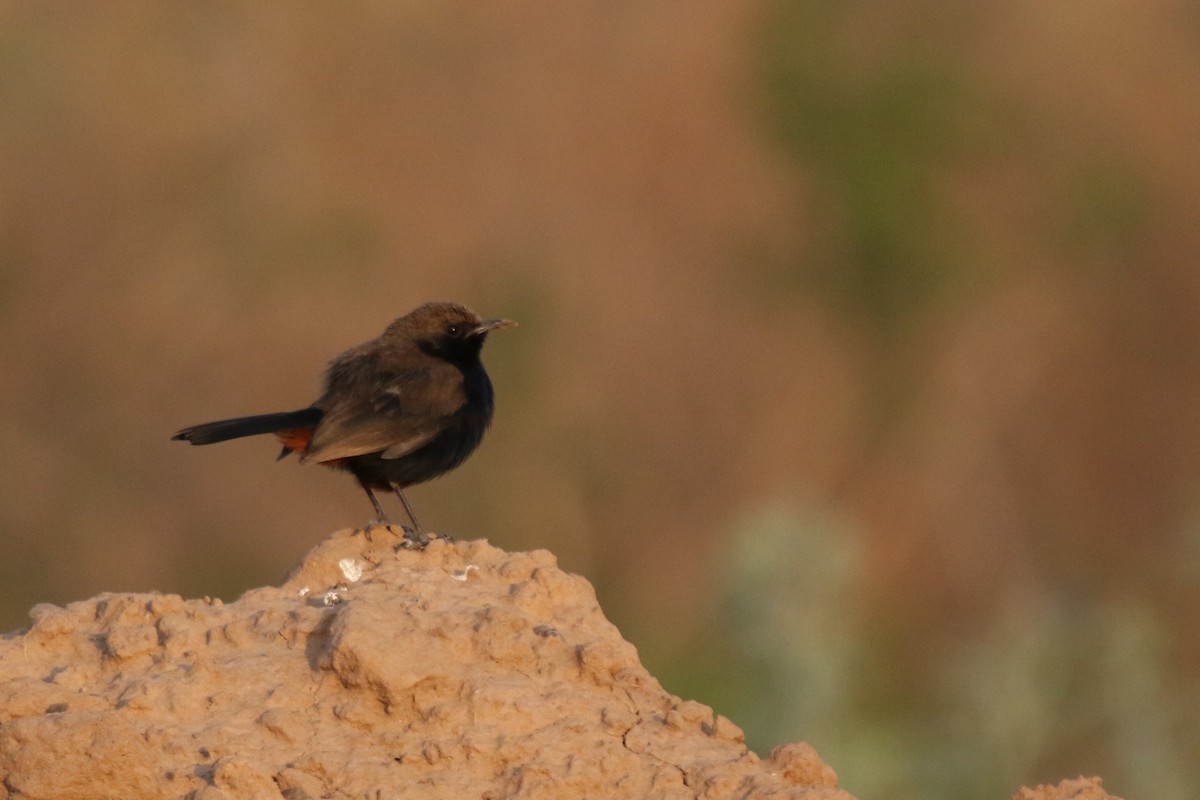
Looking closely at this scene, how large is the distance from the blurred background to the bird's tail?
18.7 feet

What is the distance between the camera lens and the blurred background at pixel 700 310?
17078 mm

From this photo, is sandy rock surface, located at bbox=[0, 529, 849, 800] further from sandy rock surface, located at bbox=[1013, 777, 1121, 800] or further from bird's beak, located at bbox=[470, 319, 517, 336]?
bird's beak, located at bbox=[470, 319, 517, 336]

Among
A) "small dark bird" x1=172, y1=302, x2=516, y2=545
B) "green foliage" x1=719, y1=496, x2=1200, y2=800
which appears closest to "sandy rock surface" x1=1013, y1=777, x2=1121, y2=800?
"small dark bird" x1=172, y1=302, x2=516, y2=545

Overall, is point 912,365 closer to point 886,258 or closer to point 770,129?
point 886,258

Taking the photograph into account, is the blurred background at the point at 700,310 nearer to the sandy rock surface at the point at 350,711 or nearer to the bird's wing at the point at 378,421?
the bird's wing at the point at 378,421

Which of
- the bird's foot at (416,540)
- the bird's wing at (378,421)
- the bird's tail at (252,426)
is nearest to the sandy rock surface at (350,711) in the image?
the bird's foot at (416,540)

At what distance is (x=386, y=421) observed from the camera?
7980mm

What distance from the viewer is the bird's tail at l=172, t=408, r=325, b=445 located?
8.06m

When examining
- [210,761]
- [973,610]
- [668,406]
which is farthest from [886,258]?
[210,761]

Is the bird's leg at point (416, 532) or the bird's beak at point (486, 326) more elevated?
the bird's beak at point (486, 326)

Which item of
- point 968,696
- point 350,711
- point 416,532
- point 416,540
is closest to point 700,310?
point 968,696

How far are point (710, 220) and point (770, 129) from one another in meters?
1.68

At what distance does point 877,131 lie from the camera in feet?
78.8

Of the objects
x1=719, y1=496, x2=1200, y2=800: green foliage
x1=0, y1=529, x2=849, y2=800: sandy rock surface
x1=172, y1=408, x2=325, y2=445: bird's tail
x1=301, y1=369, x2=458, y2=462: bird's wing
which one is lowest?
x1=0, y1=529, x2=849, y2=800: sandy rock surface
